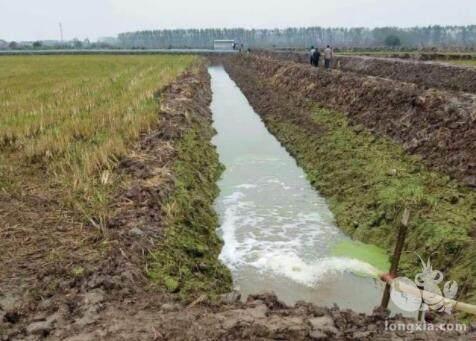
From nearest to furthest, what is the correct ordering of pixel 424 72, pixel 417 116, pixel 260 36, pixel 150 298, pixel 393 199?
1. pixel 150 298
2. pixel 393 199
3. pixel 417 116
4. pixel 424 72
5. pixel 260 36

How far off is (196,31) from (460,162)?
538ft

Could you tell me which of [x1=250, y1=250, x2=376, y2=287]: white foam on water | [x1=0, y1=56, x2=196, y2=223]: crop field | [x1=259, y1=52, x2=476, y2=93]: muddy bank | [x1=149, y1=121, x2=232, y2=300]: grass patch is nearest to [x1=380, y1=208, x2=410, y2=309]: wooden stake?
[x1=250, y1=250, x2=376, y2=287]: white foam on water

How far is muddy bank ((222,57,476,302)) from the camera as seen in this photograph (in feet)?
20.0

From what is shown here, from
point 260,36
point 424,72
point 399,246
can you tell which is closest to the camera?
point 399,246

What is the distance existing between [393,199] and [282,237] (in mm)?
2104

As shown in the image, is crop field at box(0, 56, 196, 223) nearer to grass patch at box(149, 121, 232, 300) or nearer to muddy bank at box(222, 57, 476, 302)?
grass patch at box(149, 121, 232, 300)

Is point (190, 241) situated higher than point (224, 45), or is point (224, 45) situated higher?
point (224, 45)

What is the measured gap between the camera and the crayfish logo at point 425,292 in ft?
15.1

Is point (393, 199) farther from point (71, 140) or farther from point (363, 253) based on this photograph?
point (71, 140)

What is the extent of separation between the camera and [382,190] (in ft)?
26.9

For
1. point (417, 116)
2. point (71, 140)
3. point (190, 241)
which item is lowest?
point (190, 241)

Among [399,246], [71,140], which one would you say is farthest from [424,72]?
[399,246]

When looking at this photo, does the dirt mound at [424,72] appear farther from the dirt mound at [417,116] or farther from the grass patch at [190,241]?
the grass patch at [190,241]

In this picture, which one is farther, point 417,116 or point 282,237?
point 417,116
